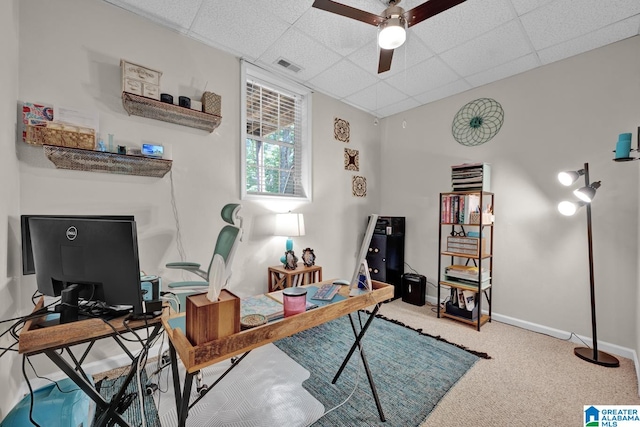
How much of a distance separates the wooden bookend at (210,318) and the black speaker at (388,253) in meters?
2.94

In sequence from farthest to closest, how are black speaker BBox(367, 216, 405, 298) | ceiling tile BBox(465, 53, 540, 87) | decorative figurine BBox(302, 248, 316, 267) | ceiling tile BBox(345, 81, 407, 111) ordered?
black speaker BBox(367, 216, 405, 298) < ceiling tile BBox(345, 81, 407, 111) < decorative figurine BBox(302, 248, 316, 267) < ceiling tile BBox(465, 53, 540, 87)

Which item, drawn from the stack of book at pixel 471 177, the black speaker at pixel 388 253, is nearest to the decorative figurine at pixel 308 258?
the black speaker at pixel 388 253

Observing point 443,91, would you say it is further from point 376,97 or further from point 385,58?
point 385,58

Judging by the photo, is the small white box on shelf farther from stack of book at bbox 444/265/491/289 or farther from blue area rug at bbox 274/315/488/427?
stack of book at bbox 444/265/491/289

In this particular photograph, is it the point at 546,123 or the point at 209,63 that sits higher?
the point at 209,63

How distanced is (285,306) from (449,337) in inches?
86.4

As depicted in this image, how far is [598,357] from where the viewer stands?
2.29 m

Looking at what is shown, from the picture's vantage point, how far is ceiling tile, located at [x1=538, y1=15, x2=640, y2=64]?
2199 mm

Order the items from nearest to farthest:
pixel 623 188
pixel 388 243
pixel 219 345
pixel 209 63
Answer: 1. pixel 219 345
2. pixel 623 188
3. pixel 209 63
4. pixel 388 243

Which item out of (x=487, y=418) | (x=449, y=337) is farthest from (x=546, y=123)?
(x=487, y=418)

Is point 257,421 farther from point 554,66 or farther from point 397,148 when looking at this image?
point 554,66

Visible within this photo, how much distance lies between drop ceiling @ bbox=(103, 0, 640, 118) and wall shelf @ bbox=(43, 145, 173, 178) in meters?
1.22

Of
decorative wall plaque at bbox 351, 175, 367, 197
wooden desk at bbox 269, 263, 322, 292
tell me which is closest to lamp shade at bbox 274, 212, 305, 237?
wooden desk at bbox 269, 263, 322, 292

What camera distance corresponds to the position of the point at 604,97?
2469mm
